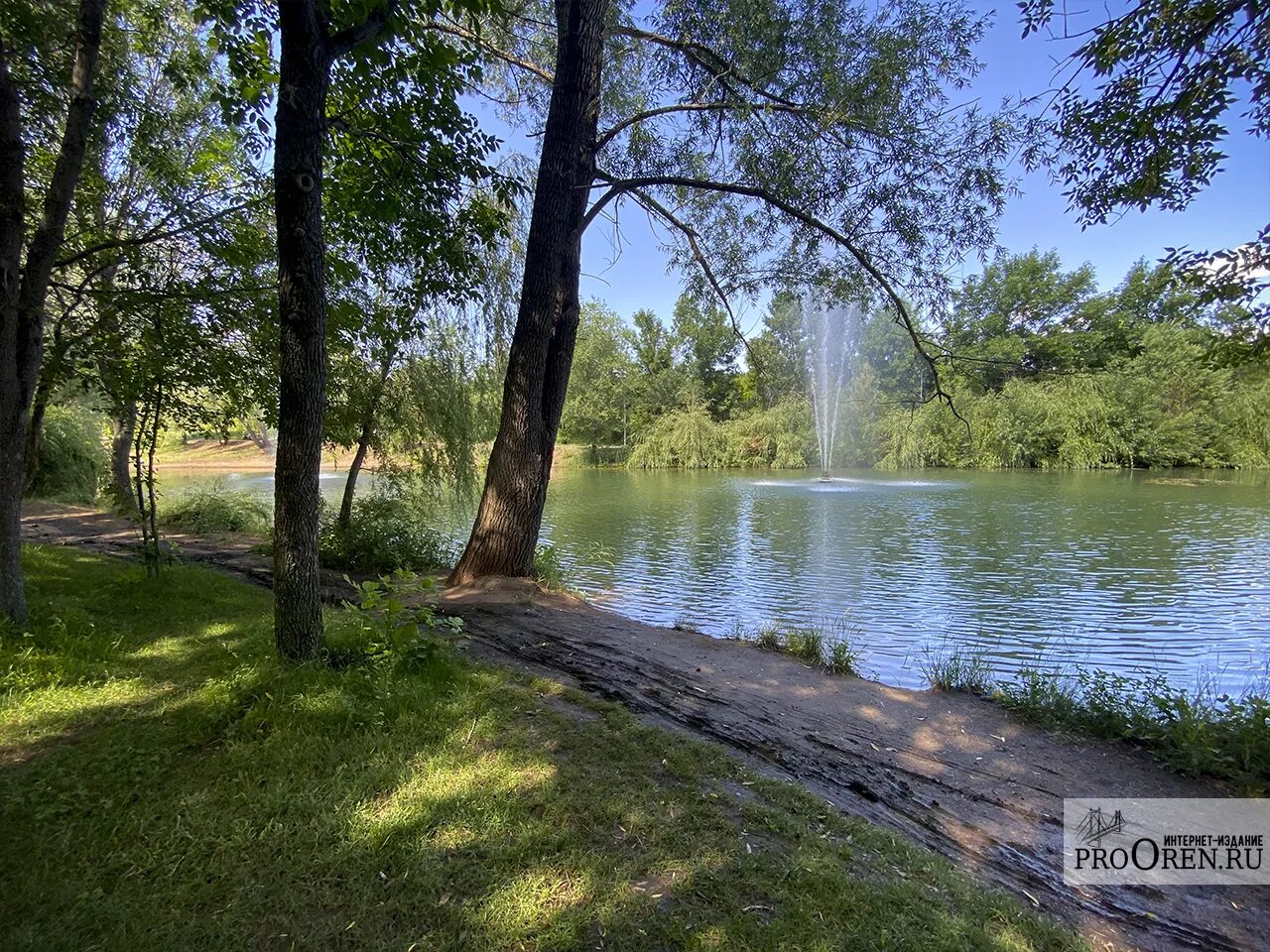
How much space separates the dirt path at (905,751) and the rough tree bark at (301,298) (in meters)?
1.58

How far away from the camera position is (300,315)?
290 cm

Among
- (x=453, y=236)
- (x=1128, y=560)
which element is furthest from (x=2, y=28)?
(x=1128, y=560)

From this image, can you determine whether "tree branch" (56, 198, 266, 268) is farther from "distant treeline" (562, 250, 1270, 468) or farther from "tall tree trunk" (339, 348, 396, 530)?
"distant treeline" (562, 250, 1270, 468)

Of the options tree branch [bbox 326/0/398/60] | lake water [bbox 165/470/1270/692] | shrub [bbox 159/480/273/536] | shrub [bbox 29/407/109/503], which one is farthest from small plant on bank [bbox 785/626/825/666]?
shrub [bbox 29/407/109/503]

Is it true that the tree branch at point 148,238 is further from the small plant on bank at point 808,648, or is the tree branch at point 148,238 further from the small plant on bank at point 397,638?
the small plant on bank at point 808,648

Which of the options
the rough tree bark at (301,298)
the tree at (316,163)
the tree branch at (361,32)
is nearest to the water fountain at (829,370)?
the tree at (316,163)

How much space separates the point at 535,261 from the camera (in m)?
6.04

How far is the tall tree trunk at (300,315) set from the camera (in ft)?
8.98

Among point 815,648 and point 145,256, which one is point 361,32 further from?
point 815,648

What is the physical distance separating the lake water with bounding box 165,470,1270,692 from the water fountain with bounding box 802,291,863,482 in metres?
14.4

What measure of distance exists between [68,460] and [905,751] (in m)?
20.2

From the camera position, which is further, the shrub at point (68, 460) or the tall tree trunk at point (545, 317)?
the shrub at point (68, 460)

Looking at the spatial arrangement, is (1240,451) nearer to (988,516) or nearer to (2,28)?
(988,516)

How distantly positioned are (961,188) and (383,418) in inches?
330
